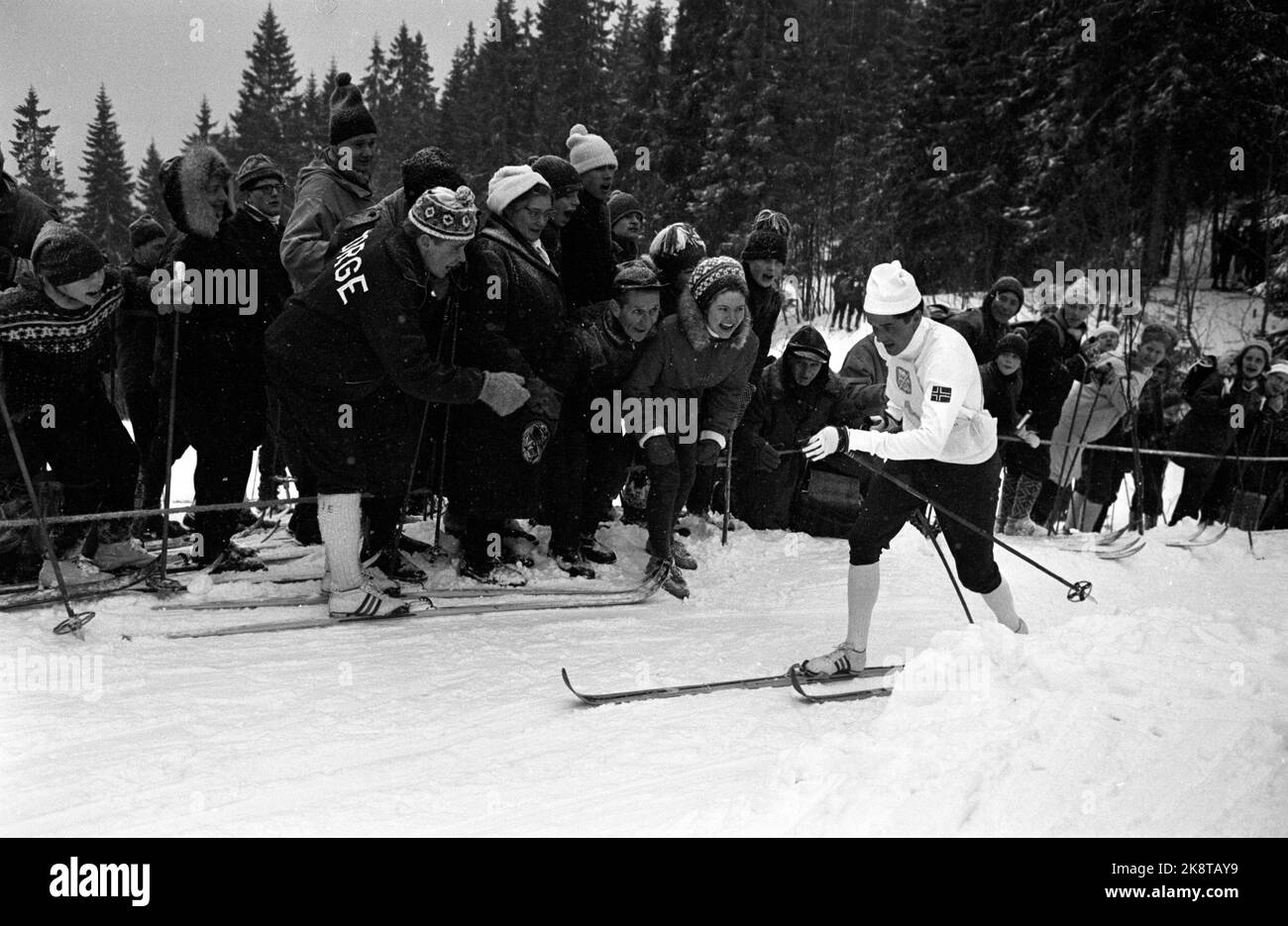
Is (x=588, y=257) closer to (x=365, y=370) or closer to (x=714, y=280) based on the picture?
(x=714, y=280)

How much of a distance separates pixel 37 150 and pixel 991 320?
98.7 feet

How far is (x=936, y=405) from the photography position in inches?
163

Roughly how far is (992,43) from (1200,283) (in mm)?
9801

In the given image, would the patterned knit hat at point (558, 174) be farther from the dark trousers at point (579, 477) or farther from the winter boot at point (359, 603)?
the winter boot at point (359, 603)

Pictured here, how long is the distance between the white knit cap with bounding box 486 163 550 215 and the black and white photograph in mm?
22

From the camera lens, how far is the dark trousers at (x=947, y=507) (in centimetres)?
438

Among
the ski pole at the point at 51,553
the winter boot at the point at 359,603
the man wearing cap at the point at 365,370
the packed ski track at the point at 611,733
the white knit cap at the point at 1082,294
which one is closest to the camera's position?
the packed ski track at the point at 611,733

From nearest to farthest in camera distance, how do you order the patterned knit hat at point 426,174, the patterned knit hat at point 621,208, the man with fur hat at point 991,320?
1. the patterned knit hat at point 426,174
2. the patterned knit hat at point 621,208
3. the man with fur hat at point 991,320

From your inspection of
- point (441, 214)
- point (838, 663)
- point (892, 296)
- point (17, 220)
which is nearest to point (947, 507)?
point (838, 663)

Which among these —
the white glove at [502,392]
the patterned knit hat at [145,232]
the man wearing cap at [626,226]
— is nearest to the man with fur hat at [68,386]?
the white glove at [502,392]

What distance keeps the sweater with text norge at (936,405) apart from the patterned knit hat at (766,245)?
207 centimetres

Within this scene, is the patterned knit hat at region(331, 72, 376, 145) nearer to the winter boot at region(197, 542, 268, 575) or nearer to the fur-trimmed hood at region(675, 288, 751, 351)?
the fur-trimmed hood at region(675, 288, 751, 351)

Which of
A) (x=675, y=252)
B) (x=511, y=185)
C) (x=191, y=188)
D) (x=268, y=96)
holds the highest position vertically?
(x=268, y=96)

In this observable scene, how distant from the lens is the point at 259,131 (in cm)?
4209
